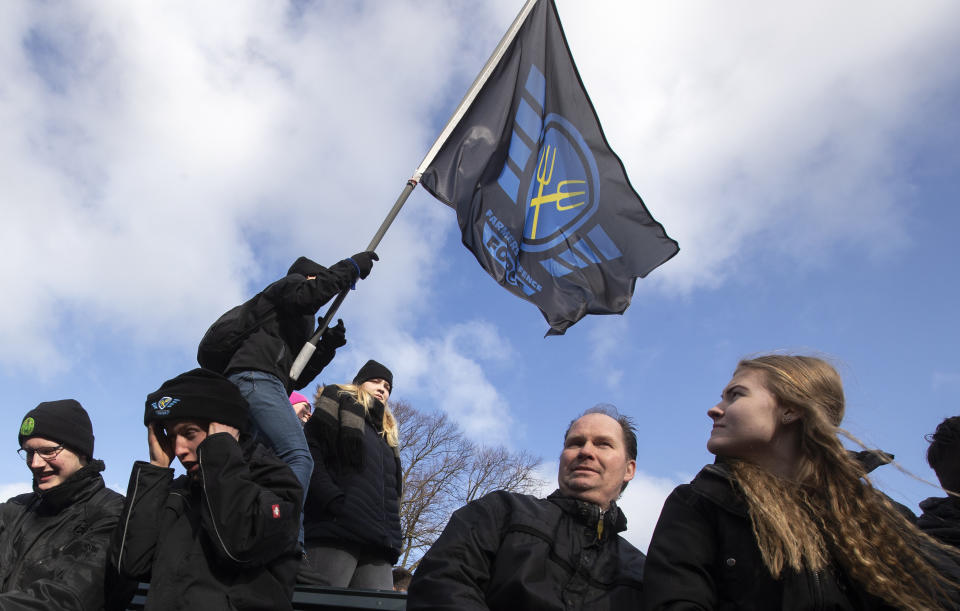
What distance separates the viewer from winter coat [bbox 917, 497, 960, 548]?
3.02 m

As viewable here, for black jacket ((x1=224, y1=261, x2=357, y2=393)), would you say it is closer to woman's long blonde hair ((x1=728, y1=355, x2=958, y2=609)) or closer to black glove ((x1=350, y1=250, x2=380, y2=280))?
black glove ((x1=350, y1=250, x2=380, y2=280))

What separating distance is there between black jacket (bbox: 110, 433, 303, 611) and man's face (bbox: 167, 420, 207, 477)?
0.09m

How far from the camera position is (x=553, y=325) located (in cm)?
595

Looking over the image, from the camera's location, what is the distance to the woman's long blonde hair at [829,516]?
225 cm

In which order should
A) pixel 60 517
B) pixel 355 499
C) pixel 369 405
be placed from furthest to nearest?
pixel 369 405 < pixel 355 499 < pixel 60 517

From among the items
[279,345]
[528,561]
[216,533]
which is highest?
[279,345]

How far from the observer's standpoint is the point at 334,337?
499 centimetres

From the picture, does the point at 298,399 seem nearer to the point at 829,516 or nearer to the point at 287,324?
the point at 287,324

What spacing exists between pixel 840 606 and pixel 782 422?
68 cm

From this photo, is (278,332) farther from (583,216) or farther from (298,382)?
(583,216)

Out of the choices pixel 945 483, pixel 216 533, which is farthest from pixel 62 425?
pixel 945 483

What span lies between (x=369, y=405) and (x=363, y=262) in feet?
3.21

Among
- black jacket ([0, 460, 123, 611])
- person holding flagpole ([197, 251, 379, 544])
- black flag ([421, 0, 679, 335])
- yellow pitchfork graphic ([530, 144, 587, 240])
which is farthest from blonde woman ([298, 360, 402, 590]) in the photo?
yellow pitchfork graphic ([530, 144, 587, 240])

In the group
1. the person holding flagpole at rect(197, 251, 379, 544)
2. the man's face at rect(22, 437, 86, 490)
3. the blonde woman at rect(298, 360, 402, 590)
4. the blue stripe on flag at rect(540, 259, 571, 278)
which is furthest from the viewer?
the blue stripe on flag at rect(540, 259, 571, 278)
